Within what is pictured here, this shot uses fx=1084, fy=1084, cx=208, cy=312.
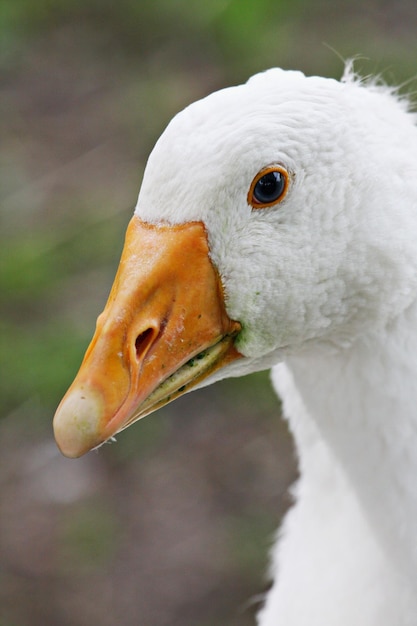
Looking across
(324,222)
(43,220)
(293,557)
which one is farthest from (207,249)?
(43,220)

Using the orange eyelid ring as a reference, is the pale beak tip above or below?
below

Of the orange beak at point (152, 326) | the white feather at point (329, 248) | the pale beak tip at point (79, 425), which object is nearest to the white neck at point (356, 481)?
the white feather at point (329, 248)

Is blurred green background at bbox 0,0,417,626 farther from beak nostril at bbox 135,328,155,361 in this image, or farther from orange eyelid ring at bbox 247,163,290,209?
beak nostril at bbox 135,328,155,361

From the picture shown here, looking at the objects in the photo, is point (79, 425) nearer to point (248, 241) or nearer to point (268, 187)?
point (248, 241)

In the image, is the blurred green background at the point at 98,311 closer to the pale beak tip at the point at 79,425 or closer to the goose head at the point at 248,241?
the goose head at the point at 248,241

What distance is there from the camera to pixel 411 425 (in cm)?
249

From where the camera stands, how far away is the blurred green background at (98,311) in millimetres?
4836

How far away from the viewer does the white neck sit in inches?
97.5

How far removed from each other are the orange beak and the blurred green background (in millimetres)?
2075

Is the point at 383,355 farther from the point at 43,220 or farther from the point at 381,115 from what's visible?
the point at 43,220

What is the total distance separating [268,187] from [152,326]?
1.26 ft

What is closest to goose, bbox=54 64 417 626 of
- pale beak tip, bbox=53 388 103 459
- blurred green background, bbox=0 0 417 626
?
pale beak tip, bbox=53 388 103 459

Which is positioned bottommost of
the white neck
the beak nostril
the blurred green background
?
the white neck

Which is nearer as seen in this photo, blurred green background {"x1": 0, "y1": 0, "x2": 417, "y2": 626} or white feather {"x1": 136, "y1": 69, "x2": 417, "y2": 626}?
white feather {"x1": 136, "y1": 69, "x2": 417, "y2": 626}
